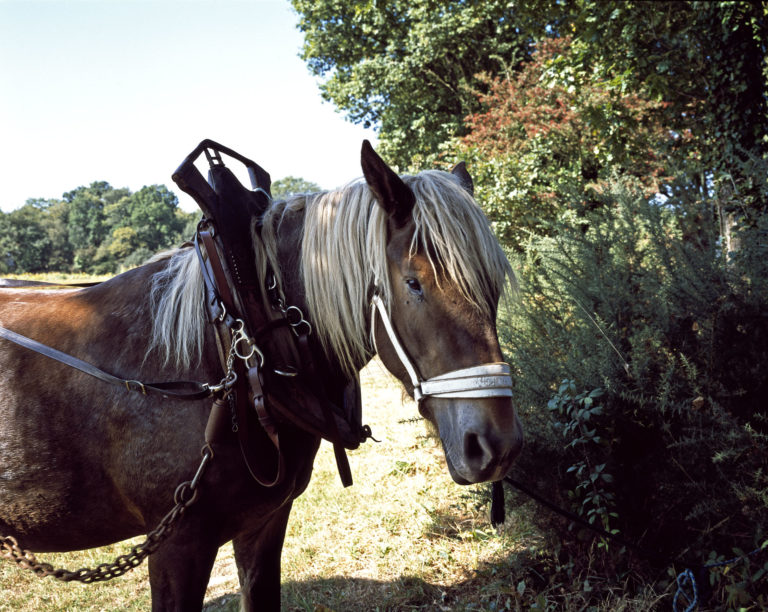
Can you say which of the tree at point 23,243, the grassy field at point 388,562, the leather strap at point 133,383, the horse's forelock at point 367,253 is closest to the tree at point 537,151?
the grassy field at point 388,562

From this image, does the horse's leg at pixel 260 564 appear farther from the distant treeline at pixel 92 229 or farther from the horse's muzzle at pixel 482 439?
the distant treeline at pixel 92 229

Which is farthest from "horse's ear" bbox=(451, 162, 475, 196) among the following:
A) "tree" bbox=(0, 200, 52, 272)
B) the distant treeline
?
"tree" bbox=(0, 200, 52, 272)

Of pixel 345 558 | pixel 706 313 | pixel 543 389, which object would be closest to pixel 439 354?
pixel 543 389

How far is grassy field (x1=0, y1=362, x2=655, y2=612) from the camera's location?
9.40ft

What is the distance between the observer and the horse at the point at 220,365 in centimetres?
151

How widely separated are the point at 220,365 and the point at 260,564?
989 millimetres

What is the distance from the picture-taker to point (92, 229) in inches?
3238

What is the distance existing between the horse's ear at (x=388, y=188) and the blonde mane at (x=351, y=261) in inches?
1.5

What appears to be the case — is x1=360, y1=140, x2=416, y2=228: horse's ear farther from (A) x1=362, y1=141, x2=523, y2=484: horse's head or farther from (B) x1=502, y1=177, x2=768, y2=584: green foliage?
(B) x1=502, y1=177, x2=768, y2=584: green foliage

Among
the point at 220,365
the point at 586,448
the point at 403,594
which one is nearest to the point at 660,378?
the point at 586,448

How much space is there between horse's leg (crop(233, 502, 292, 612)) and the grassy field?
83 cm

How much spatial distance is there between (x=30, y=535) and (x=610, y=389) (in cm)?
264

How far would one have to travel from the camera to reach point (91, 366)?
1.79 m

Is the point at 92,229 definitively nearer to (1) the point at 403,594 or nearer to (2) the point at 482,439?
(1) the point at 403,594
